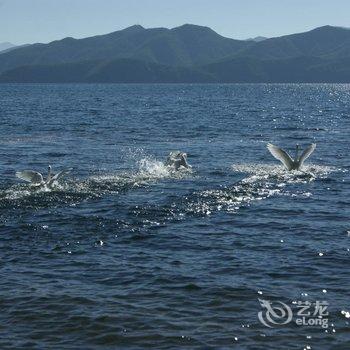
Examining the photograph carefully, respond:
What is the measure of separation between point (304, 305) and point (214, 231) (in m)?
8.18

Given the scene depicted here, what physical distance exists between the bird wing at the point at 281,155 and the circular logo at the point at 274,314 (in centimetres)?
2109

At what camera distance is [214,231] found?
25.6 metres

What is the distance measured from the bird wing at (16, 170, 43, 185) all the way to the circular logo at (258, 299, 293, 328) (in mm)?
18985

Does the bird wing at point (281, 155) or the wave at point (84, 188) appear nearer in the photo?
the wave at point (84, 188)

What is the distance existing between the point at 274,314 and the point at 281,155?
23226mm

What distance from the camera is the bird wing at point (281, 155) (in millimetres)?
38450

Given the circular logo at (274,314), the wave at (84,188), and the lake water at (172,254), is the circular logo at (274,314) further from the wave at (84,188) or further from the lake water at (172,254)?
the wave at (84,188)

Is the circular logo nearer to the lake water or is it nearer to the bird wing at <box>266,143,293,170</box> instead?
the lake water

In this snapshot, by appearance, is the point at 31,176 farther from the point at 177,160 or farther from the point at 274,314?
the point at 274,314

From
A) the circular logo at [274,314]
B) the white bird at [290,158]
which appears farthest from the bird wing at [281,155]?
the circular logo at [274,314]

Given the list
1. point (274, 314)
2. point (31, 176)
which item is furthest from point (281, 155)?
point (274, 314)

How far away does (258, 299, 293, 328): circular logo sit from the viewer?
662 inches

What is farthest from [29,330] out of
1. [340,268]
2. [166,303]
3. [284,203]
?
[284,203]

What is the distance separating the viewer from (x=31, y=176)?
111 feet
